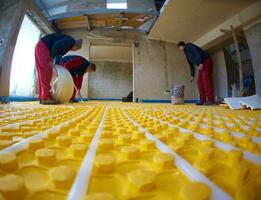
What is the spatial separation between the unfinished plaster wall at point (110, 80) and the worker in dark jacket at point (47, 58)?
8345 mm

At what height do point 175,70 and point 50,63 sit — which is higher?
point 175,70

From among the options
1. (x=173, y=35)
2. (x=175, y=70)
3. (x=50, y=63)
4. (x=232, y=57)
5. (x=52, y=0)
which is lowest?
(x=50, y=63)

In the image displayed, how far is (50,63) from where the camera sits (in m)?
3.41

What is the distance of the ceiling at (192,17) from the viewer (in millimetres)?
5168

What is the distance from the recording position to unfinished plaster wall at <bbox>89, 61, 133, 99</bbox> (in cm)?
1189

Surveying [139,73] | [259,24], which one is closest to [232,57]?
[259,24]

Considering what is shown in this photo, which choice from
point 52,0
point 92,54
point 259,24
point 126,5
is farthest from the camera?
point 92,54

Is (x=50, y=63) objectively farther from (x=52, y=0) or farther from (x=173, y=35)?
(x=173, y=35)

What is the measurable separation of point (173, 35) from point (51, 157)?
7717 millimetres

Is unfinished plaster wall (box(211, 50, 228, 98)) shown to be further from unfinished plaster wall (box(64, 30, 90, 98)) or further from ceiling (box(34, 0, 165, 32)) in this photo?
unfinished plaster wall (box(64, 30, 90, 98))

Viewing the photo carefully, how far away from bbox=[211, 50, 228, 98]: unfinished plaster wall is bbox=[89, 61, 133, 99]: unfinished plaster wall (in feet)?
18.8

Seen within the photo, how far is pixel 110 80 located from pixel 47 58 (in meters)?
8.76

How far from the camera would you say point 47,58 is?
3361 millimetres

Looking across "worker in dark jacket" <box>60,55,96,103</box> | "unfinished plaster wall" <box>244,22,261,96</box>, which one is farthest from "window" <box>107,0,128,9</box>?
"unfinished plaster wall" <box>244,22,261,96</box>
